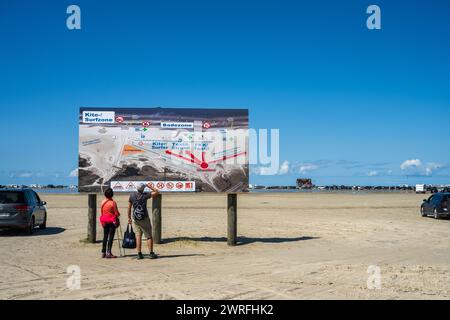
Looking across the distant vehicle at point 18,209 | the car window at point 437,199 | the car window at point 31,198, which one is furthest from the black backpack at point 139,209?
the car window at point 437,199

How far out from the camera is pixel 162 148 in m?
16.9

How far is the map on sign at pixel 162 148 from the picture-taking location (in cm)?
1661

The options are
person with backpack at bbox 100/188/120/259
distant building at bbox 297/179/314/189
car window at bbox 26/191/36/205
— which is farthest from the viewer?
distant building at bbox 297/179/314/189

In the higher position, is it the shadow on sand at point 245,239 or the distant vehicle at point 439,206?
the distant vehicle at point 439,206

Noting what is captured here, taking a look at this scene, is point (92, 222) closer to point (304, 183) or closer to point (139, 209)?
point (139, 209)

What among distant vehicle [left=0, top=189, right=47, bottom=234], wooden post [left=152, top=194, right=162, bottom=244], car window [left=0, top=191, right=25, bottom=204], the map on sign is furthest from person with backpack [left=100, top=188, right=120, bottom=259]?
car window [left=0, top=191, right=25, bottom=204]

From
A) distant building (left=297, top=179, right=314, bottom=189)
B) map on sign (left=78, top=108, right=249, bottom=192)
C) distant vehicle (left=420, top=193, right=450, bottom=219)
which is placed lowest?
distant building (left=297, top=179, right=314, bottom=189)

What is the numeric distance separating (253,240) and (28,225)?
320 inches

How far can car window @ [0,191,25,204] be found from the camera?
19.4 m

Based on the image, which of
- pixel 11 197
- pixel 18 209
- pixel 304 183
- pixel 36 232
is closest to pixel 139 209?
pixel 18 209

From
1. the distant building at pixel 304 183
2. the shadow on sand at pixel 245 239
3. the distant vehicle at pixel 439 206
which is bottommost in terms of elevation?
the distant building at pixel 304 183

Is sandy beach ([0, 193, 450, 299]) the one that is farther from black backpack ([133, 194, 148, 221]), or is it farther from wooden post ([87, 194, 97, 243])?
black backpack ([133, 194, 148, 221])

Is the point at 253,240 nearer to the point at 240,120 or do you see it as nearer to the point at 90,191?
the point at 240,120

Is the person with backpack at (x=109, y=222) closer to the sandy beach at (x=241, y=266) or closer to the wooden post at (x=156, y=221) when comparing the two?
the sandy beach at (x=241, y=266)
